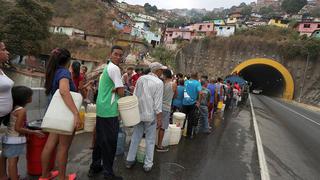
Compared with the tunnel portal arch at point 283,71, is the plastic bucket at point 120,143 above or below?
below

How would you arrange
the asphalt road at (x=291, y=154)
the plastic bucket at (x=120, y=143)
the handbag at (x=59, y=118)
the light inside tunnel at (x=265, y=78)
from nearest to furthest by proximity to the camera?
the handbag at (x=59, y=118), the plastic bucket at (x=120, y=143), the asphalt road at (x=291, y=154), the light inside tunnel at (x=265, y=78)

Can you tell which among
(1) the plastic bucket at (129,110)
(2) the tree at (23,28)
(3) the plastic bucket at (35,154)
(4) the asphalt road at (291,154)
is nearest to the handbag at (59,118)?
(3) the plastic bucket at (35,154)

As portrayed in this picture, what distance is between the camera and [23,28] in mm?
35656

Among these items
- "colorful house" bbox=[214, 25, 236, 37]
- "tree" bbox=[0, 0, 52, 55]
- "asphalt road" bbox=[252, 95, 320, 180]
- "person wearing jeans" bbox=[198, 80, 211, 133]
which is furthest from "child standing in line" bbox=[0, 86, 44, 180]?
"colorful house" bbox=[214, 25, 236, 37]

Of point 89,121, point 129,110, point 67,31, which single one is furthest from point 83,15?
point 129,110

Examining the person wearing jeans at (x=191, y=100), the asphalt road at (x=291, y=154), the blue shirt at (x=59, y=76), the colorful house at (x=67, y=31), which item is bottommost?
the asphalt road at (x=291, y=154)

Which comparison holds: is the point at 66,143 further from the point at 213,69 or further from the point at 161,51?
the point at 161,51

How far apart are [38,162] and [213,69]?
46.3m

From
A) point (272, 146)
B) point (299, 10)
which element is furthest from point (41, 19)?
point (299, 10)

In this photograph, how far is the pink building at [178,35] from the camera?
7850 cm

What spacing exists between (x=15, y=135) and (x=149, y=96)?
2.27 meters

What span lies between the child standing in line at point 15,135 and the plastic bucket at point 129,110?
4.58 feet

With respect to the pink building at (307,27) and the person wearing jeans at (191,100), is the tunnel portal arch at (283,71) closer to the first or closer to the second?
the pink building at (307,27)

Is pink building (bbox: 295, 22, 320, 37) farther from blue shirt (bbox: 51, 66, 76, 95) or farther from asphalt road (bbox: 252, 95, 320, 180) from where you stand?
blue shirt (bbox: 51, 66, 76, 95)
